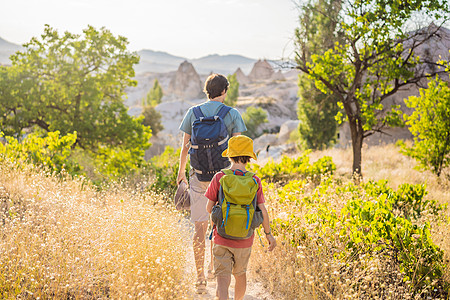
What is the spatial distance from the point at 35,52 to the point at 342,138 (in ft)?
48.4

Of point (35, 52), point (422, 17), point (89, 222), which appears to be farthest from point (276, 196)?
point (35, 52)

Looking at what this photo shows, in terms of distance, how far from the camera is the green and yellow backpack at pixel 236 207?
2.84 meters

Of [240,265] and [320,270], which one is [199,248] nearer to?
[240,265]

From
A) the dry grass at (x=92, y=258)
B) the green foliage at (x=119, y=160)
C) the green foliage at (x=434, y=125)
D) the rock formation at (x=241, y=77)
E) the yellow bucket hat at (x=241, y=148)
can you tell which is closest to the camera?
the yellow bucket hat at (x=241, y=148)

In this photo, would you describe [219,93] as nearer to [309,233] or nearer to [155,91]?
[309,233]

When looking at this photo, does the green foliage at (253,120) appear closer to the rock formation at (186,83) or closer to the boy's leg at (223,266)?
the boy's leg at (223,266)

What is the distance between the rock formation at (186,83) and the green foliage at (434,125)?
86511mm

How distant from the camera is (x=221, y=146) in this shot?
3506 millimetres

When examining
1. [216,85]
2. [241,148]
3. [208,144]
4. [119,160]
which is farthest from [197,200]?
[119,160]

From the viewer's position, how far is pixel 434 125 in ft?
30.0

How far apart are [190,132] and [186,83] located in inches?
3718

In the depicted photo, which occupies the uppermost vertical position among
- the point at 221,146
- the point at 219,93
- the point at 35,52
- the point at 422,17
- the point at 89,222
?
the point at 422,17

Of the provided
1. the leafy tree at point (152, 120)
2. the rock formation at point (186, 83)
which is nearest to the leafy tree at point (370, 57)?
the leafy tree at point (152, 120)

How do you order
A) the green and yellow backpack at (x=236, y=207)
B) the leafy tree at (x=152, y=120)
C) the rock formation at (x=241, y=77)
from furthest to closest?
the rock formation at (x=241, y=77)
the leafy tree at (x=152, y=120)
the green and yellow backpack at (x=236, y=207)
